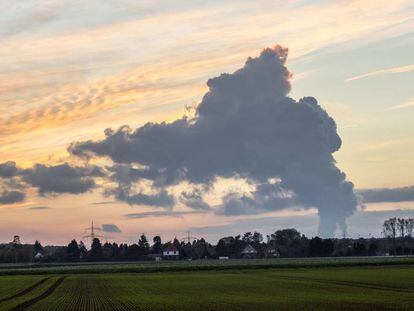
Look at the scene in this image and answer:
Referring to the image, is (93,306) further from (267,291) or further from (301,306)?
(267,291)

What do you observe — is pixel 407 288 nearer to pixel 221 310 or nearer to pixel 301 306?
pixel 301 306

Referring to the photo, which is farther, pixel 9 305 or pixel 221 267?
pixel 221 267

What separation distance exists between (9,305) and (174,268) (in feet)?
282

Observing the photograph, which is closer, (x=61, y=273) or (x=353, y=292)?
(x=353, y=292)

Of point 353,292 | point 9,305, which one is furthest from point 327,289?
point 9,305

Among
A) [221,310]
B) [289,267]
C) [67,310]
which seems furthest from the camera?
[289,267]

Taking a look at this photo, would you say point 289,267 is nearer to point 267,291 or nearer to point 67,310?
point 267,291

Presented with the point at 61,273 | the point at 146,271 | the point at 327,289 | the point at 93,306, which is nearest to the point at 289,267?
the point at 146,271

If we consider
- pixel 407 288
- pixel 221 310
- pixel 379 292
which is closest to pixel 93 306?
pixel 221 310

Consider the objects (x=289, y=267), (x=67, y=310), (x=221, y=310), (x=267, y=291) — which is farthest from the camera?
(x=289, y=267)

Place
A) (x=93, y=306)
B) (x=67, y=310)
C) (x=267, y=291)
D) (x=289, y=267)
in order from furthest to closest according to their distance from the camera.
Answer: (x=289, y=267), (x=267, y=291), (x=93, y=306), (x=67, y=310)

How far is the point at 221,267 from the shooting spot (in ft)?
458

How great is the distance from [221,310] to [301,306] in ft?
19.2

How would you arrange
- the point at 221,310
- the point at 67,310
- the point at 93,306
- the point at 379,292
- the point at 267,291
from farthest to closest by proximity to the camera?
the point at 267,291, the point at 379,292, the point at 93,306, the point at 67,310, the point at 221,310
